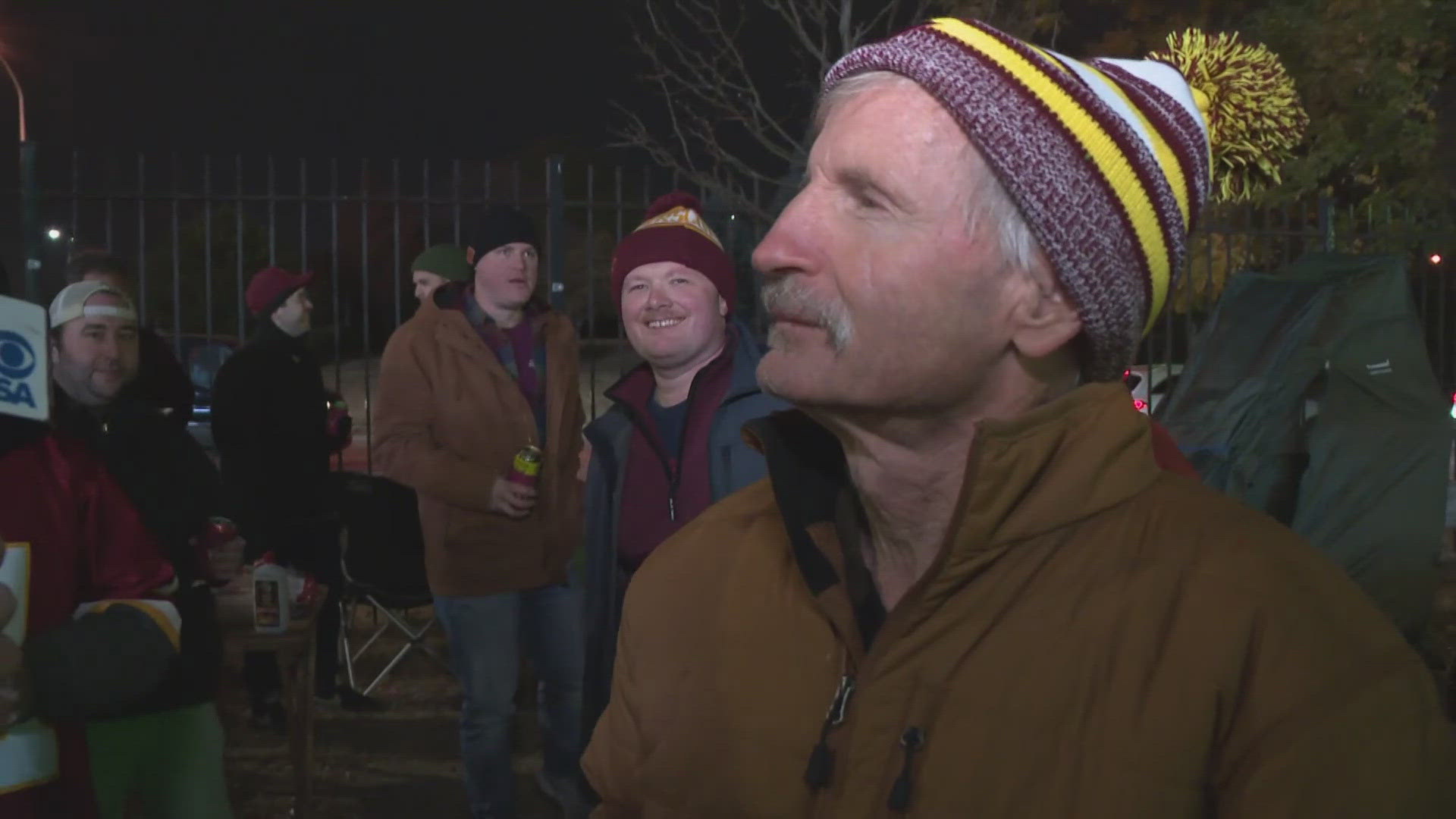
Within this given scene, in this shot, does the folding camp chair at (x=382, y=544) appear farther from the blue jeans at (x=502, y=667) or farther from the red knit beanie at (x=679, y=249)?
the red knit beanie at (x=679, y=249)

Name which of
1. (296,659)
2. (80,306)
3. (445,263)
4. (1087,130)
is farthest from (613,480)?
(445,263)

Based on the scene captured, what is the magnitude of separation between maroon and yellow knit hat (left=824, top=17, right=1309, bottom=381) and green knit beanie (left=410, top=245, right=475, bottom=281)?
16.7 feet

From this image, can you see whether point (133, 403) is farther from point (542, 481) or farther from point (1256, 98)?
point (1256, 98)

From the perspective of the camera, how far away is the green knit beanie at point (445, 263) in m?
6.43

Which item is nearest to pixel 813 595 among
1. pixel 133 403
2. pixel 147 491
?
pixel 147 491

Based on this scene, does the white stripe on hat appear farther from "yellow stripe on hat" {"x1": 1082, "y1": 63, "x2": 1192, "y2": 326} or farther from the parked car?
the parked car

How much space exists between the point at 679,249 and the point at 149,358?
2.96 metres

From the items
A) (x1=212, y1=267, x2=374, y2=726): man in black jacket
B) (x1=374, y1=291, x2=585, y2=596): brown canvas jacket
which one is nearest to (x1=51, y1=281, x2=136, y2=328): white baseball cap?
(x1=374, y1=291, x2=585, y2=596): brown canvas jacket

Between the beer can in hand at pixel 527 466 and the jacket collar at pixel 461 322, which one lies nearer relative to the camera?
the beer can in hand at pixel 527 466

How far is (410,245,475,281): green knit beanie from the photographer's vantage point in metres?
6.43

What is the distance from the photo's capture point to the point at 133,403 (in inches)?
140

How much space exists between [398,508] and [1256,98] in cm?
538

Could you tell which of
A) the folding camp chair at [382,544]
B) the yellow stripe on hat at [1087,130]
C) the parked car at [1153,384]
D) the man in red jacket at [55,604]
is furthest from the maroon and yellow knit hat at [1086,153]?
the folding camp chair at [382,544]

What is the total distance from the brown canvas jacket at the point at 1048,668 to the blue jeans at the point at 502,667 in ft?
10.1
